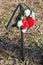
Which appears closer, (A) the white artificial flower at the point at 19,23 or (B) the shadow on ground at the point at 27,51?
(A) the white artificial flower at the point at 19,23

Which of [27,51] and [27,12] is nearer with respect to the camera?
[27,12]

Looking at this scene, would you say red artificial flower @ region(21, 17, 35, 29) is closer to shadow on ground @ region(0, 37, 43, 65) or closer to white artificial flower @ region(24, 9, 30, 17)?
white artificial flower @ region(24, 9, 30, 17)

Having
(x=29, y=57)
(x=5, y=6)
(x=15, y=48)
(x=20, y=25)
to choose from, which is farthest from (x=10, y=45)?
(x=5, y=6)

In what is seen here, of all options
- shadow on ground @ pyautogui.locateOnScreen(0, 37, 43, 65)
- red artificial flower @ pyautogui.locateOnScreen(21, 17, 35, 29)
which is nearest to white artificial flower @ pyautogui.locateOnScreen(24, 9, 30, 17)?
red artificial flower @ pyautogui.locateOnScreen(21, 17, 35, 29)

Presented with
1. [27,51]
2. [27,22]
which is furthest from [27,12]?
[27,51]

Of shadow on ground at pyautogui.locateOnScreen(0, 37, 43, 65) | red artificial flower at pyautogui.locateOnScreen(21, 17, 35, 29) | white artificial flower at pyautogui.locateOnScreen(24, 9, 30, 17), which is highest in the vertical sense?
white artificial flower at pyautogui.locateOnScreen(24, 9, 30, 17)

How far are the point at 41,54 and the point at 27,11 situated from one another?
86 centimetres

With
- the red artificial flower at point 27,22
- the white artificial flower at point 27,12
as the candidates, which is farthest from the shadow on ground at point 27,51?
the white artificial flower at point 27,12

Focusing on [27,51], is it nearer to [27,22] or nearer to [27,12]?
[27,22]

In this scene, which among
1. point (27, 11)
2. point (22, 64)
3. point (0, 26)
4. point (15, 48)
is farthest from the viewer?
point (0, 26)

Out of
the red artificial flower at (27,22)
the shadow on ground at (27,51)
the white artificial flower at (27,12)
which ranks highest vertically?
the white artificial flower at (27,12)

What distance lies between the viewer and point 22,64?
3504 millimetres

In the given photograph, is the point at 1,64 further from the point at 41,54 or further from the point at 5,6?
the point at 5,6

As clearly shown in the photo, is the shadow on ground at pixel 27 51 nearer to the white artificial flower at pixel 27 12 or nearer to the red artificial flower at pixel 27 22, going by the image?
the red artificial flower at pixel 27 22
